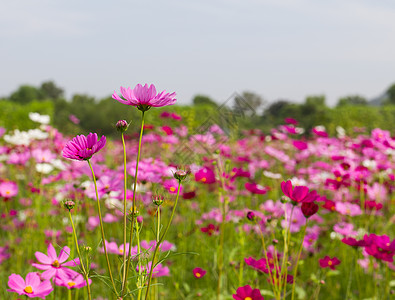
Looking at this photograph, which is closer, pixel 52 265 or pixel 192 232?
pixel 52 265

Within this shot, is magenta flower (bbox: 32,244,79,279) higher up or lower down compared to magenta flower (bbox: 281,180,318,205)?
lower down

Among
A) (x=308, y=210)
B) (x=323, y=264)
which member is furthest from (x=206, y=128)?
(x=308, y=210)

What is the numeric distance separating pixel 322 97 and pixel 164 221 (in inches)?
1088

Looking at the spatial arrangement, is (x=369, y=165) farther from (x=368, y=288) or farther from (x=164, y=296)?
(x=164, y=296)

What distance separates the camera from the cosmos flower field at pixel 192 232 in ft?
3.24

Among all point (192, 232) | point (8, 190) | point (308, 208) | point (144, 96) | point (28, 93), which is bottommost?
point (28, 93)

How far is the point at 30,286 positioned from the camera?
0.96 metres

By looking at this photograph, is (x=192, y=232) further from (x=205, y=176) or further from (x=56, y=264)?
(x=56, y=264)

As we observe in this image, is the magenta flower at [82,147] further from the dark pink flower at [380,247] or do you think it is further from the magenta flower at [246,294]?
the dark pink flower at [380,247]

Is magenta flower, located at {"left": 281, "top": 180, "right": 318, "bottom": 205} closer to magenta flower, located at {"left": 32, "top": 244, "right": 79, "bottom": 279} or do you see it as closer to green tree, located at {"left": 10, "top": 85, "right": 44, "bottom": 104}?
magenta flower, located at {"left": 32, "top": 244, "right": 79, "bottom": 279}

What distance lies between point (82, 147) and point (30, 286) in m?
0.43

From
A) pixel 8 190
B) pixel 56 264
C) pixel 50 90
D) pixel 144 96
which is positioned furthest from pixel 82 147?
pixel 50 90

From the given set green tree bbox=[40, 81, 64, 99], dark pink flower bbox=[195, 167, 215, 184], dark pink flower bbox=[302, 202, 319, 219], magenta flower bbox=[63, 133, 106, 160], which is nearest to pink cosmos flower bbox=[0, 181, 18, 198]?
dark pink flower bbox=[195, 167, 215, 184]

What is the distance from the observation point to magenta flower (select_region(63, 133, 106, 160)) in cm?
74
